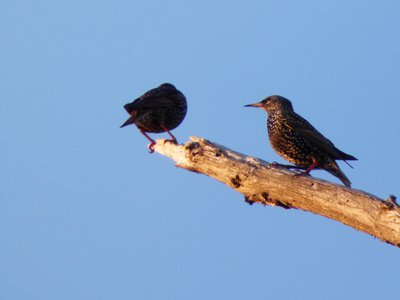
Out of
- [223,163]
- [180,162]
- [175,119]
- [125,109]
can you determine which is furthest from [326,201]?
[175,119]

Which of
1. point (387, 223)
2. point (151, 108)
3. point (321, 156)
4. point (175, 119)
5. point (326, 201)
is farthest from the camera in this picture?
point (175, 119)

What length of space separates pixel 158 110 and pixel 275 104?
4.82 ft

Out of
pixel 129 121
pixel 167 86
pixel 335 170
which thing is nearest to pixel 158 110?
pixel 167 86

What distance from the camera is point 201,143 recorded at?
22.6ft

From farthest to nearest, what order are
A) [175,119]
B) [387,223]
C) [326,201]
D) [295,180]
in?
[175,119]
[295,180]
[326,201]
[387,223]

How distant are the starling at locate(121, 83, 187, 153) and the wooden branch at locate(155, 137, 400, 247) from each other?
0.93 meters

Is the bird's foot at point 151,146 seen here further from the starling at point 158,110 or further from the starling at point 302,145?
the starling at point 302,145

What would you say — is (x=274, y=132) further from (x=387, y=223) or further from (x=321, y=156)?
(x=387, y=223)

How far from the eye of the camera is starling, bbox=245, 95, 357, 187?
7.58 meters

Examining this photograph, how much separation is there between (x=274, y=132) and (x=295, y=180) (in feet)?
6.15

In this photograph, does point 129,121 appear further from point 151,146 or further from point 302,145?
point 302,145

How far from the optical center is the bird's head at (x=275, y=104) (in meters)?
8.48

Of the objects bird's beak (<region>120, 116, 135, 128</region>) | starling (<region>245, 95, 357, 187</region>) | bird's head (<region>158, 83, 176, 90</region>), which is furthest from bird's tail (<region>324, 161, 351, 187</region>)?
bird's head (<region>158, 83, 176, 90</region>)

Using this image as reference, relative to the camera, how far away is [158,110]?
889cm
